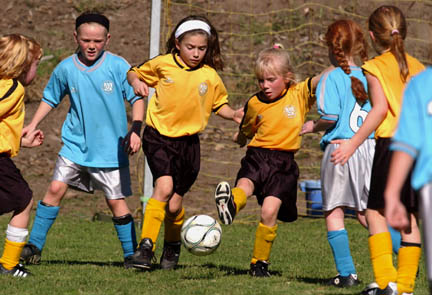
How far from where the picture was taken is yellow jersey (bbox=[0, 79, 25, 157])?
5.73 meters

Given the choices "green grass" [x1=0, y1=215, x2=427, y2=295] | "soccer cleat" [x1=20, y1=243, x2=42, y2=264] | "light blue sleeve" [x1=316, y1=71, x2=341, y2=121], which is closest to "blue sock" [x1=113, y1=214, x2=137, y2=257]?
"green grass" [x1=0, y1=215, x2=427, y2=295]

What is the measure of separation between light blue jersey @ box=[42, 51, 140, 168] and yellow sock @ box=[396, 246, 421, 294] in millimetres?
2719

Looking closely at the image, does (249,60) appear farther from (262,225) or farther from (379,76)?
(379,76)

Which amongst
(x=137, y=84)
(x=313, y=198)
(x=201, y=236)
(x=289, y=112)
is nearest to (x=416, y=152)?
(x=201, y=236)

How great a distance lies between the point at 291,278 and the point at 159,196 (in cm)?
115

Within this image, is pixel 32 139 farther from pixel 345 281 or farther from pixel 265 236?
pixel 345 281

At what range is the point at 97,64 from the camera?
22.0 ft

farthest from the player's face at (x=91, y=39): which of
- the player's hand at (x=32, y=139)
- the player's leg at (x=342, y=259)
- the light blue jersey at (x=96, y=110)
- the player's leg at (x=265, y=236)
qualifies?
the player's leg at (x=342, y=259)

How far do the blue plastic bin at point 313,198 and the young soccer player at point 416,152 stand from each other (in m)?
7.28

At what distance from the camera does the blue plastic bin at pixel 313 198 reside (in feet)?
35.3

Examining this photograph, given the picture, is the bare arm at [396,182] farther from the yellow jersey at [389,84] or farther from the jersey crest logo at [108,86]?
the jersey crest logo at [108,86]

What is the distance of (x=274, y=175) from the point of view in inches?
249

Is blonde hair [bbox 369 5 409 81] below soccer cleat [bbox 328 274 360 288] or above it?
above

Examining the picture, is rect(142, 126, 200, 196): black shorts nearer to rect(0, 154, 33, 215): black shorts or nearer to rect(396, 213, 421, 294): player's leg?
rect(0, 154, 33, 215): black shorts
